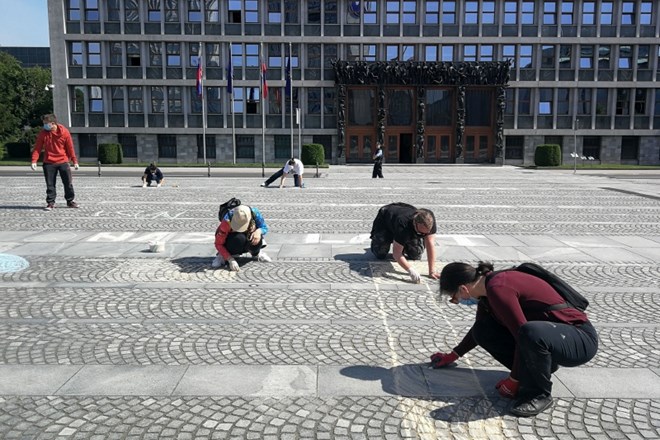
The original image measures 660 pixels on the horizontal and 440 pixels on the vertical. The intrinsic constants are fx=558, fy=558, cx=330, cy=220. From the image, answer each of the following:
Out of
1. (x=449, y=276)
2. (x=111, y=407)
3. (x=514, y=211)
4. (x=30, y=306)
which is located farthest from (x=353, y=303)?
(x=514, y=211)

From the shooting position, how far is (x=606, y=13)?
48781mm

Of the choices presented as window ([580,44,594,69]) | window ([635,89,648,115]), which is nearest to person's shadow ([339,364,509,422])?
window ([580,44,594,69])

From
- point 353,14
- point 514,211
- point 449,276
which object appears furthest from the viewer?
point 353,14

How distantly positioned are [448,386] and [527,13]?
167ft

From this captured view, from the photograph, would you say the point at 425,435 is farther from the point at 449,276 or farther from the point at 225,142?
the point at 225,142

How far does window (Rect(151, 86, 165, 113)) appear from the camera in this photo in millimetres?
48469

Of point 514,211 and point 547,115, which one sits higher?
point 547,115

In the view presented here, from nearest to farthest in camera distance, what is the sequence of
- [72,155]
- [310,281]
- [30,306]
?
[30,306] < [310,281] < [72,155]

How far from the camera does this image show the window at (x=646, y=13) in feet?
160

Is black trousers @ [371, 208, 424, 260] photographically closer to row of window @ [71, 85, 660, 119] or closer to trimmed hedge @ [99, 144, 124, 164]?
trimmed hedge @ [99, 144, 124, 164]

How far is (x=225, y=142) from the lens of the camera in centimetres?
4931

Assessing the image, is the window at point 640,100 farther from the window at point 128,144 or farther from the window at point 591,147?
the window at point 128,144

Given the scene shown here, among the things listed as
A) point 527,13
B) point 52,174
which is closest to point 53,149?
point 52,174

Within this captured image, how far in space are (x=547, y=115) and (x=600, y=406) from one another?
5018 cm
